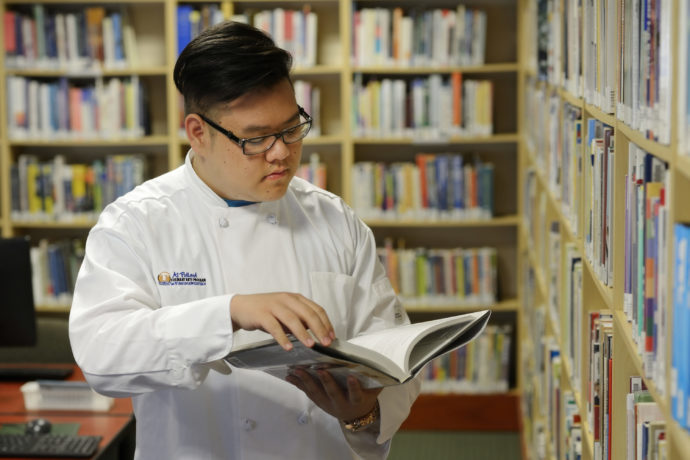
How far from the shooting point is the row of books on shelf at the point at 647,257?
49.5 inches

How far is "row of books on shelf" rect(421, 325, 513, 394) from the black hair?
10.1ft

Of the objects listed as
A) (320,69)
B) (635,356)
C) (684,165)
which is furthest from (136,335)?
(320,69)

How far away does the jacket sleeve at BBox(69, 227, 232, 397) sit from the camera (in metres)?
1.49

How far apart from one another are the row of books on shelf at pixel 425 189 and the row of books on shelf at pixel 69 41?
1.30 meters

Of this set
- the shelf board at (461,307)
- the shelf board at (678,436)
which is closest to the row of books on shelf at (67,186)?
the shelf board at (461,307)

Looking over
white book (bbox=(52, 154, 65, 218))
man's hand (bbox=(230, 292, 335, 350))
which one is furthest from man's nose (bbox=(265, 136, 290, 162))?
white book (bbox=(52, 154, 65, 218))

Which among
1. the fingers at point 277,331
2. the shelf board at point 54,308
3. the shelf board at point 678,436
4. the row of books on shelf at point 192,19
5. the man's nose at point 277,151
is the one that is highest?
the row of books on shelf at point 192,19

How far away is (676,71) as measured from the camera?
1149 millimetres

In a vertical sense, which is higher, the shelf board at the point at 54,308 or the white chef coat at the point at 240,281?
the white chef coat at the point at 240,281

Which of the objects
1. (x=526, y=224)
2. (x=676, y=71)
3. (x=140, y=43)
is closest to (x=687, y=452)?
(x=676, y=71)

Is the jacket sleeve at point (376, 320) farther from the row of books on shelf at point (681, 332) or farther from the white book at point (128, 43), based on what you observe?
the white book at point (128, 43)

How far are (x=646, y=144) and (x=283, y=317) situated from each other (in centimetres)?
58

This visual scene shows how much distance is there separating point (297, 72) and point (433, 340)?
3.15 meters

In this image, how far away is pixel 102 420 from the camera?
2.64m
